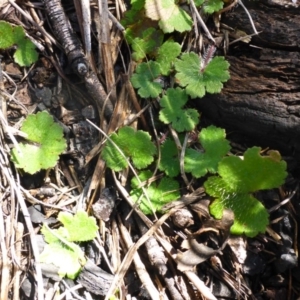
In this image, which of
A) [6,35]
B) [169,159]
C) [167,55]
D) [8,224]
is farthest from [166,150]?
[6,35]

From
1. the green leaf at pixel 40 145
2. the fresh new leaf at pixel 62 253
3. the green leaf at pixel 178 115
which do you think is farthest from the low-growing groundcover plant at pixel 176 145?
the fresh new leaf at pixel 62 253

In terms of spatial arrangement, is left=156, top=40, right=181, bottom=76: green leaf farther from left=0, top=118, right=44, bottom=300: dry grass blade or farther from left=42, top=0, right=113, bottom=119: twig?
left=0, top=118, right=44, bottom=300: dry grass blade

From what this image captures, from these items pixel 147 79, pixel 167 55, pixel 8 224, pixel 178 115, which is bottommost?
pixel 8 224

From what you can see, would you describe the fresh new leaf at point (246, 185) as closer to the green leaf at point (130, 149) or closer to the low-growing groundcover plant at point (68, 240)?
the green leaf at point (130, 149)

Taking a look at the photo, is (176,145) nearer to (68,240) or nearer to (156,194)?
(156,194)

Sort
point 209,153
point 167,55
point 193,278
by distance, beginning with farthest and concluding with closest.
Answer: point 167,55 < point 209,153 < point 193,278

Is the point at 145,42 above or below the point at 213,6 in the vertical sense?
below

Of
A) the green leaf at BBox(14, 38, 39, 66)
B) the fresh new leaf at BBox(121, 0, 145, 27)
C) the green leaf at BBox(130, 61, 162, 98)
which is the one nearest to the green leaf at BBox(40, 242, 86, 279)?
the green leaf at BBox(130, 61, 162, 98)
